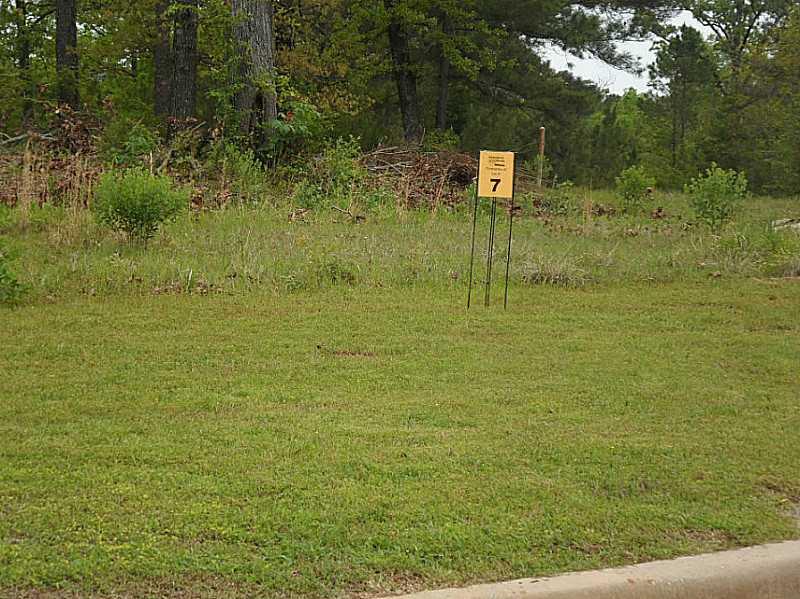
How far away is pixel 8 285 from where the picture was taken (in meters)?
7.93

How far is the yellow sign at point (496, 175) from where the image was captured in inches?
315

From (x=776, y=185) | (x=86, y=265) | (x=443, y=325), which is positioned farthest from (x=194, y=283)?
(x=776, y=185)

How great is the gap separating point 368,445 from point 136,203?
5.57m

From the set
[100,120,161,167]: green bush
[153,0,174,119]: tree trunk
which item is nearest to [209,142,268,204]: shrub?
[100,120,161,167]: green bush

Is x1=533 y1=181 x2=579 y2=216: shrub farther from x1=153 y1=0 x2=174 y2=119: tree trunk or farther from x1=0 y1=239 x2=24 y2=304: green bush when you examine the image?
x1=0 y1=239 x2=24 y2=304: green bush

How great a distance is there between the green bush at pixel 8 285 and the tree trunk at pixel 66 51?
15423mm

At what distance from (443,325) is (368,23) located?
59.6ft

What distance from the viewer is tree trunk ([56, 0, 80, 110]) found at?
882 inches

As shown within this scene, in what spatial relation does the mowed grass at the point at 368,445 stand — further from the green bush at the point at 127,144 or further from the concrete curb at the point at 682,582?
the green bush at the point at 127,144

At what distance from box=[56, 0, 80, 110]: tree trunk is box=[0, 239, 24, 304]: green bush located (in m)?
15.4

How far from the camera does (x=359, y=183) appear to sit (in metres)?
15.3

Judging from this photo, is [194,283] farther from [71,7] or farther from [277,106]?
[71,7]

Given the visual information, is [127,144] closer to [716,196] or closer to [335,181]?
[335,181]

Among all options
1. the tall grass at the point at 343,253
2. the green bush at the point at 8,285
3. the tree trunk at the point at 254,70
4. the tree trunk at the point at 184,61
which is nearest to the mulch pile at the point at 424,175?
the tall grass at the point at 343,253
